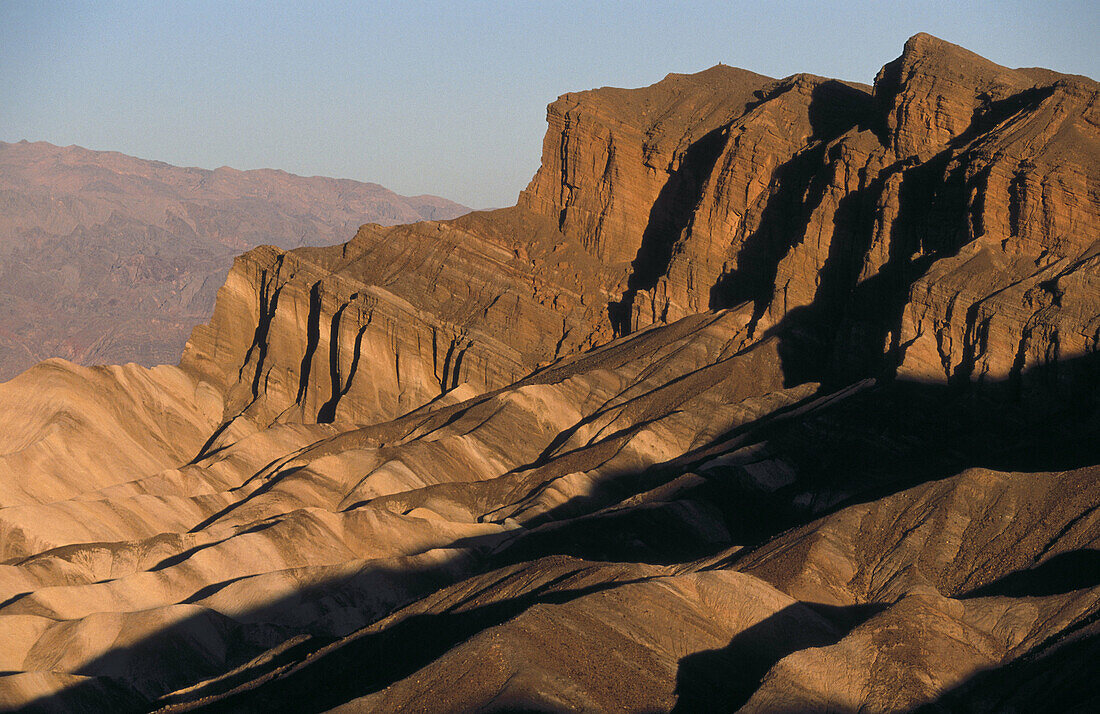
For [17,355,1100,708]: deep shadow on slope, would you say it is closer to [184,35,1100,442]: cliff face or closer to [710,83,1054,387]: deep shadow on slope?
[184,35,1100,442]: cliff face

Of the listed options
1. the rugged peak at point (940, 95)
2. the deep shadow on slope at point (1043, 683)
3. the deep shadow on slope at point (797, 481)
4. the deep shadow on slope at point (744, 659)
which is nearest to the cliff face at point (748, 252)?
the rugged peak at point (940, 95)

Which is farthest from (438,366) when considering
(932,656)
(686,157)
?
(932,656)

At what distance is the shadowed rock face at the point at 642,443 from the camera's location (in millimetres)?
46031

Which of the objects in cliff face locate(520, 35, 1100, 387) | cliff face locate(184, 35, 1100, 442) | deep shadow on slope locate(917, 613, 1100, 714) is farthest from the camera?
cliff face locate(184, 35, 1100, 442)

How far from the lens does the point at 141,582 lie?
213ft

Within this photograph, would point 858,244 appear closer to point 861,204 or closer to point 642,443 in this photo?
point 861,204

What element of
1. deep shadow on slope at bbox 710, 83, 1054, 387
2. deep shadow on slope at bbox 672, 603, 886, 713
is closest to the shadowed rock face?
deep shadow on slope at bbox 672, 603, 886, 713

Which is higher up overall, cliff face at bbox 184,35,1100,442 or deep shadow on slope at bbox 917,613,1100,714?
cliff face at bbox 184,35,1100,442

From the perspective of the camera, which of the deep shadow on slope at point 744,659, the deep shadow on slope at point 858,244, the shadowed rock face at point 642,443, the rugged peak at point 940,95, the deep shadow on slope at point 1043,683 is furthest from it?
Answer: the rugged peak at point 940,95

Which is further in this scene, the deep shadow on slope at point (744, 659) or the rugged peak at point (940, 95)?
the rugged peak at point (940, 95)

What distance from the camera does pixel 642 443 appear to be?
78.6m

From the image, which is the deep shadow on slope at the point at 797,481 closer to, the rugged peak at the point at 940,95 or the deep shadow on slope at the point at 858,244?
the deep shadow on slope at the point at 858,244

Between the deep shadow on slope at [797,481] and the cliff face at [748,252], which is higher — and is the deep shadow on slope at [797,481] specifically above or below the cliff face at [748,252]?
below

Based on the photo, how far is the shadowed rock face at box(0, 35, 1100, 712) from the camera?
46031mm
